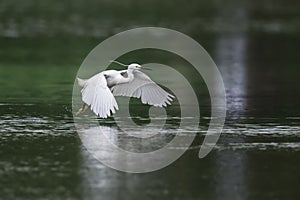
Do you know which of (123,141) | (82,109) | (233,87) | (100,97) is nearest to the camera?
(123,141)

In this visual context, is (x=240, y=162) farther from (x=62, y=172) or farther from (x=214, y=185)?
(x=62, y=172)

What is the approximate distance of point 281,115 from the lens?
1248 centimetres

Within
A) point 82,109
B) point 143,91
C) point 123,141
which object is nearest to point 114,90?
point 143,91

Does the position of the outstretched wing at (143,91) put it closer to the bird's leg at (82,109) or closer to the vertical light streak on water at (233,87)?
the bird's leg at (82,109)

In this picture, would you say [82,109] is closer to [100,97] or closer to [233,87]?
[100,97]

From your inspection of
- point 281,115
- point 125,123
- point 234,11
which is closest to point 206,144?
point 125,123

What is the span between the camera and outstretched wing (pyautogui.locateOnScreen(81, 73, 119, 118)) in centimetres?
1098

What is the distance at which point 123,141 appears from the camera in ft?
34.2

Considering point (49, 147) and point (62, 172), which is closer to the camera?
point (62, 172)

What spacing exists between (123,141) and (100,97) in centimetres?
89

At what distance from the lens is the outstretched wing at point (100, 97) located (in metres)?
11.0

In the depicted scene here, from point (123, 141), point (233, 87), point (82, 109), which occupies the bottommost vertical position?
point (123, 141)

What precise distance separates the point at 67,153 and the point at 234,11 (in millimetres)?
27486

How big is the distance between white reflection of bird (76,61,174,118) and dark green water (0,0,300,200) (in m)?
0.45
